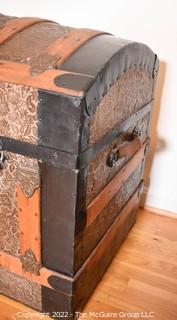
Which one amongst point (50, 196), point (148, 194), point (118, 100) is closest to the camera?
point (50, 196)

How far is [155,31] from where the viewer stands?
1.45 meters

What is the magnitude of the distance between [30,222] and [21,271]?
0.20 m

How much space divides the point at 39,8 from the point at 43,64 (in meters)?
0.92

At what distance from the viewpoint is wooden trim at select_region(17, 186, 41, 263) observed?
3.00 ft

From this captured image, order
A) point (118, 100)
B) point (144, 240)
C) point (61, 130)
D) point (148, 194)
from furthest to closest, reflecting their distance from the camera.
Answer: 1. point (148, 194)
2. point (144, 240)
3. point (118, 100)
4. point (61, 130)

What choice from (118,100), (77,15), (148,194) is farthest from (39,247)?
(77,15)

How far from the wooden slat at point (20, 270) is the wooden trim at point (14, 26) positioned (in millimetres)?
656

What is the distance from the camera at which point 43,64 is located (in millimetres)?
839

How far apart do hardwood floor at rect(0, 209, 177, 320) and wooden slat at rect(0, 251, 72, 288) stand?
0.51 ft

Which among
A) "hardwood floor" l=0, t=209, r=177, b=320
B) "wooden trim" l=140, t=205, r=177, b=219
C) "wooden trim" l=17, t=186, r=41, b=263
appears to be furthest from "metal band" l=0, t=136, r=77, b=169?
"wooden trim" l=140, t=205, r=177, b=219

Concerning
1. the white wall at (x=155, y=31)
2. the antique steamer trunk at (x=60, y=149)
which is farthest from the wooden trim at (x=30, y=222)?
the white wall at (x=155, y=31)

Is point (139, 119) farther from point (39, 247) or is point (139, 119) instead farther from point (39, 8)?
point (39, 8)

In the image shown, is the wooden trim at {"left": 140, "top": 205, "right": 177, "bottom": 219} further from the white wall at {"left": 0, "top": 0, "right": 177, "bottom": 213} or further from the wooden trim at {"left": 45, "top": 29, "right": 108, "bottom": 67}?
the wooden trim at {"left": 45, "top": 29, "right": 108, "bottom": 67}

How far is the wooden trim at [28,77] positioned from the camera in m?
0.76
